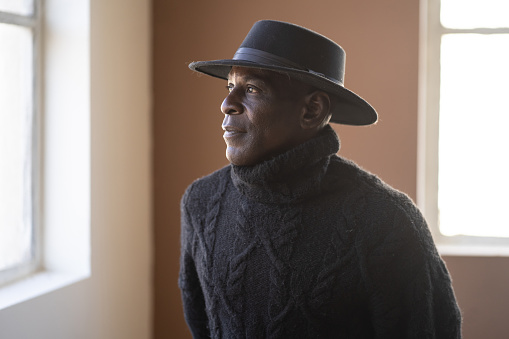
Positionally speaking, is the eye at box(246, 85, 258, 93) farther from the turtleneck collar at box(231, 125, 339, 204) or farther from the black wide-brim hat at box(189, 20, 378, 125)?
the turtleneck collar at box(231, 125, 339, 204)

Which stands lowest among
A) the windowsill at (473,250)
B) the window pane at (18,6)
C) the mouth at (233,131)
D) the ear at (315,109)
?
the windowsill at (473,250)

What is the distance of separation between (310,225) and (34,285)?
122 centimetres

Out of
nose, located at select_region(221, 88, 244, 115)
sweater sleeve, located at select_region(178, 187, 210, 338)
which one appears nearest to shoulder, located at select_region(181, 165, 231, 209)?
sweater sleeve, located at select_region(178, 187, 210, 338)

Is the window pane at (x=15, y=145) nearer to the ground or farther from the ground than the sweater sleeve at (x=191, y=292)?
farther from the ground

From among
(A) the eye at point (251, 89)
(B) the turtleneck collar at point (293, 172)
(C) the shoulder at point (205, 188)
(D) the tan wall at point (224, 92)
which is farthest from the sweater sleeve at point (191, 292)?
(D) the tan wall at point (224, 92)

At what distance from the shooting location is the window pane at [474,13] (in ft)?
9.02

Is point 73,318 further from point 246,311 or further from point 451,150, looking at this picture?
point 451,150

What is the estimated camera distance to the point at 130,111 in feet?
8.31

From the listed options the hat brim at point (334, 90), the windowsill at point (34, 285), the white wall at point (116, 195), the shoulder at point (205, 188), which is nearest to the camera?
the hat brim at point (334, 90)

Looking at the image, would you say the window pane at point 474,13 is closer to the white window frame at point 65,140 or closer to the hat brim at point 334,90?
the hat brim at point 334,90

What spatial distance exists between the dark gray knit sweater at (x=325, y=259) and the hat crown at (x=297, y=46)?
0.17 meters

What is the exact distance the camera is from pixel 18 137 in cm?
215

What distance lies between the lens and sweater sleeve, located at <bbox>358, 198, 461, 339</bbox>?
128cm

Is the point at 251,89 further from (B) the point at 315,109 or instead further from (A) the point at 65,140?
(A) the point at 65,140
